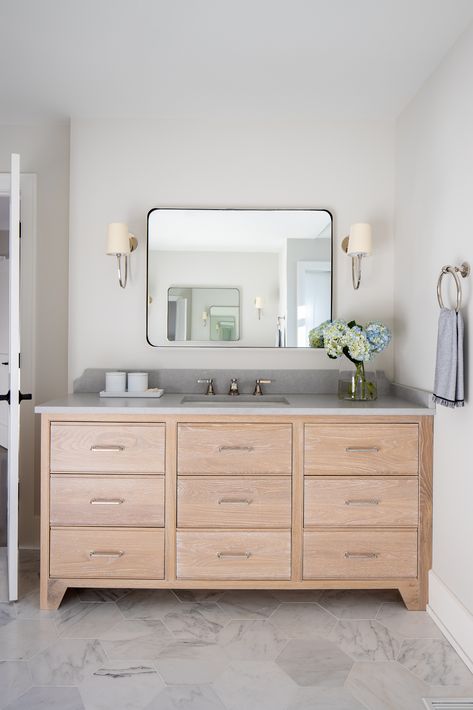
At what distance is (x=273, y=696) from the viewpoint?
6.02 feet

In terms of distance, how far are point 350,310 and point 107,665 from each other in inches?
78.5

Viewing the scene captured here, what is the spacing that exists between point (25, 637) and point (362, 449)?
1535 millimetres

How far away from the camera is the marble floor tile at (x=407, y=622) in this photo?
2230 millimetres

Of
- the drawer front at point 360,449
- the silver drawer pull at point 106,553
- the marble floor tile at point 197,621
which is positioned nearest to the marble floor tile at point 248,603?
the marble floor tile at point 197,621

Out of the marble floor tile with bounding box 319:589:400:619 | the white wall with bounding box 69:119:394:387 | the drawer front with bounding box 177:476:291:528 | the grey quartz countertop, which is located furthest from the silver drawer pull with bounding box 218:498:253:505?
the white wall with bounding box 69:119:394:387

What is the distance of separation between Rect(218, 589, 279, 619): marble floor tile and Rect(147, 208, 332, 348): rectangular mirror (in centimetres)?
122

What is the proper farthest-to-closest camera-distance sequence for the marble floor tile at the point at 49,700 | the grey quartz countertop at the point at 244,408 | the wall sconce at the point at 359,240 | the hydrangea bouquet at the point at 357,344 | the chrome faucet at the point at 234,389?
the chrome faucet at the point at 234,389, the wall sconce at the point at 359,240, the hydrangea bouquet at the point at 357,344, the grey quartz countertop at the point at 244,408, the marble floor tile at the point at 49,700

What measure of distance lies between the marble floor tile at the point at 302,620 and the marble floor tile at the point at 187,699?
1.55ft

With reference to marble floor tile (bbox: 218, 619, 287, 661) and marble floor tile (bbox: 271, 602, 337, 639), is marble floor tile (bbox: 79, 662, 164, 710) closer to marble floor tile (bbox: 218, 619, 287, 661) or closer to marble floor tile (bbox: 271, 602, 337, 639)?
marble floor tile (bbox: 218, 619, 287, 661)

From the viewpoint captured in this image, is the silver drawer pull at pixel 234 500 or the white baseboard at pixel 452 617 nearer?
the white baseboard at pixel 452 617

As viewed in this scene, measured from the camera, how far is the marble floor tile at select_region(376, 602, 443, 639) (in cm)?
223

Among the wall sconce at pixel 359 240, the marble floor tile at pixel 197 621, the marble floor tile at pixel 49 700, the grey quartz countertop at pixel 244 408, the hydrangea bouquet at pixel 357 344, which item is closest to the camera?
the marble floor tile at pixel 49 700

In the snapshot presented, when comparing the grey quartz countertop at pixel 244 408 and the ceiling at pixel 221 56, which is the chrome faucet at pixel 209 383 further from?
the ceiling at pixel 221 56

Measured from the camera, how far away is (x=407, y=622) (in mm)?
2320
